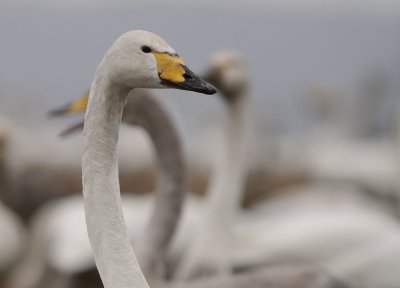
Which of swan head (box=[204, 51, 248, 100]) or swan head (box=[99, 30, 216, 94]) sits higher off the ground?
swan head (box=[99, 30, 216, 94])

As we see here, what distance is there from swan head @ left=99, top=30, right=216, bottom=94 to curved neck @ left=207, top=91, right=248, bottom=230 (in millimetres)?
3363

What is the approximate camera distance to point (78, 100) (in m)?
5.00

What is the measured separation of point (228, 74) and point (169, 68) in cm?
350

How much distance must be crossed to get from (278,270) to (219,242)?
972 millimetres

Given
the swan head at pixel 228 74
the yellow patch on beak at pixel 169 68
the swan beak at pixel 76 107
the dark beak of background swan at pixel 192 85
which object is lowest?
the swan head at pixel 228 74

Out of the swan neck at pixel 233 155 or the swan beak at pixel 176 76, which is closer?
the swan beak at pixel 176 76

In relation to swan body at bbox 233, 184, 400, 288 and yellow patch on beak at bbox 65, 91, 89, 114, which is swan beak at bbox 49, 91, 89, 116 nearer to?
yellow patch on beak at bbox 65, 91, 89, 114

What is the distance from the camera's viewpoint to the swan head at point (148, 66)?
3.31m

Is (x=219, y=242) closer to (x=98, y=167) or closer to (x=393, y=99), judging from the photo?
(x=98, y=167)

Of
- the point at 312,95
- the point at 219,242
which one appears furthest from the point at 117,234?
the point at 312,95

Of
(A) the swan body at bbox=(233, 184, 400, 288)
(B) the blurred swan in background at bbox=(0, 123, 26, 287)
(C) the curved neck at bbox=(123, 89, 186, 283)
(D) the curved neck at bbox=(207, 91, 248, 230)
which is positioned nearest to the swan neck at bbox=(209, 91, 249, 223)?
(D) the curved neck at bbox=(207, 91, 248, 230)

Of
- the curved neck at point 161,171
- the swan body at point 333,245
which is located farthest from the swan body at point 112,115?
the swan body at point 333,245

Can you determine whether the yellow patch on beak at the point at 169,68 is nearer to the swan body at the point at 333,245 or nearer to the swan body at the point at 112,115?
the swan body at the point at 112,115

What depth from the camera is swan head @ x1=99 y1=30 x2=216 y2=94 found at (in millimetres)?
3312
